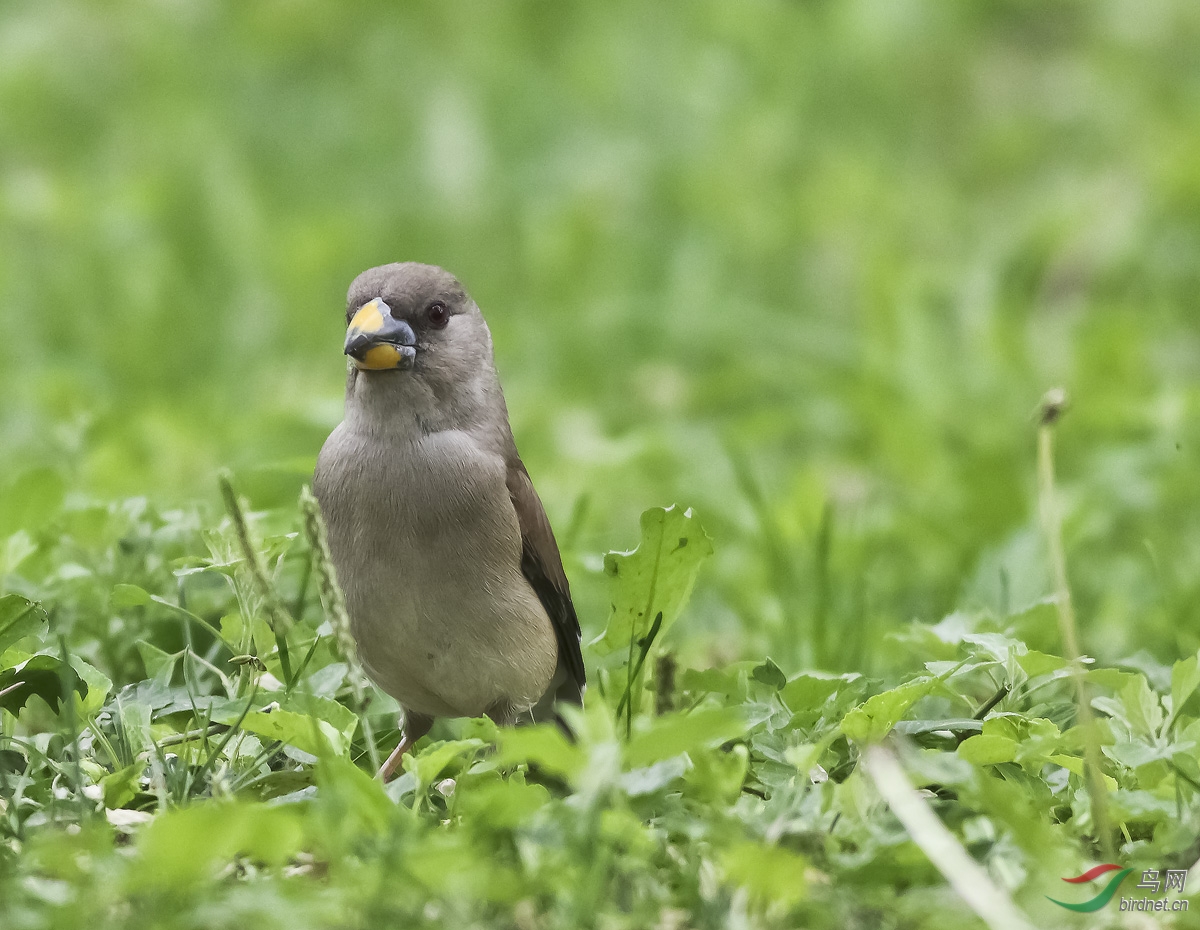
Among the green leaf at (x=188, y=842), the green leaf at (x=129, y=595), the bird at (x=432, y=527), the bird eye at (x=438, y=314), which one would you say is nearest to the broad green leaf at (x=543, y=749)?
the green leaf at (x=188, y=842)

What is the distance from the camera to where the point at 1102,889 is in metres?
2.57

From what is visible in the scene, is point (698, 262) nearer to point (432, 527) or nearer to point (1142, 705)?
point (432, 527)

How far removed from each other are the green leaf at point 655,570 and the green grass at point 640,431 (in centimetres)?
1

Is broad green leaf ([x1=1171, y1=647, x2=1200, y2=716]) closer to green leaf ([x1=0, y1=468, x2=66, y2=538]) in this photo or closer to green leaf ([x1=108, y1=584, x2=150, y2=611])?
green leaf ([x1=108, y1=584, x2=150, y2=611])

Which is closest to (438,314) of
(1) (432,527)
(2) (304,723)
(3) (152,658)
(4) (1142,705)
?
(1) (432,527)

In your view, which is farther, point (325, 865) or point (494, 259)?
point (494, 259)

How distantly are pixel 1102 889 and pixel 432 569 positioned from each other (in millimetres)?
1619

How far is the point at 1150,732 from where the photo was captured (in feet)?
10.1

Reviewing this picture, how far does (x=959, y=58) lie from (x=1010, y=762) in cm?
1049

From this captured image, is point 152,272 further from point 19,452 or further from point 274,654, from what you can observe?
point 274,654

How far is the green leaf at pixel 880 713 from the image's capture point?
2902 mm

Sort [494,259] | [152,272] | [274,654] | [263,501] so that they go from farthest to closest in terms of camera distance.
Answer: [494,259] < [152,272] < [263,501] < [274,654]

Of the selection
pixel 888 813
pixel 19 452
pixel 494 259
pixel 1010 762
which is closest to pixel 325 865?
pixel 888 813

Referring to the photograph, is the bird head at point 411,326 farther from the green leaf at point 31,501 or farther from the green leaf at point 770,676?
the green leaf at point 770,676
